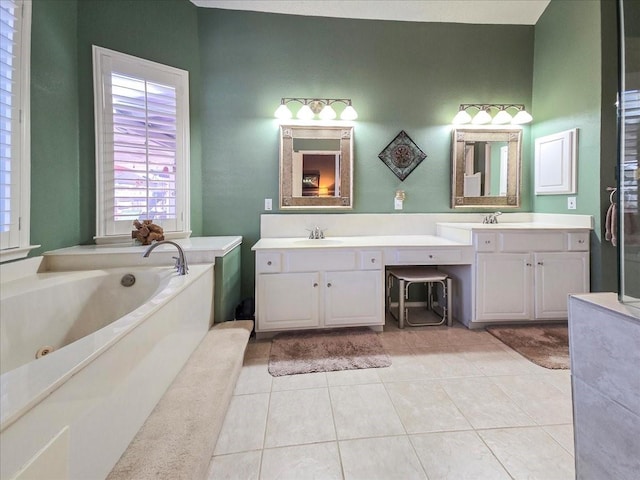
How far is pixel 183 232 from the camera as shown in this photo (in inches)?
102

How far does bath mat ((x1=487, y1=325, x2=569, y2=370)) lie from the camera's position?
2.03m

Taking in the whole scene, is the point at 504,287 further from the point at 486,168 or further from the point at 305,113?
the point at 305,113

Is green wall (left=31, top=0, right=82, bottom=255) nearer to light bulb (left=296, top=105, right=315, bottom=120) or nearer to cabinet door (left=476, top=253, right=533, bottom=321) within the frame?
light bulb (left=296, top=105, right=315, bottom=120)

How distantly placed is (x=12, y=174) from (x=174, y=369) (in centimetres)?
135

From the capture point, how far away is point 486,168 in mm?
3047

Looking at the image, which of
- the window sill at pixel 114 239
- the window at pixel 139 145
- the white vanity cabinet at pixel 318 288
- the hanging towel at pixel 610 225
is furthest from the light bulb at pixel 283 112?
the hanging towel at pixel 610 225

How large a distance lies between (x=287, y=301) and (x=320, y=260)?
0.41 m

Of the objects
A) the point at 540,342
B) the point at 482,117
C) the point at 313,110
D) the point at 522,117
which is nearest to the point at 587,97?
the point at 522,117

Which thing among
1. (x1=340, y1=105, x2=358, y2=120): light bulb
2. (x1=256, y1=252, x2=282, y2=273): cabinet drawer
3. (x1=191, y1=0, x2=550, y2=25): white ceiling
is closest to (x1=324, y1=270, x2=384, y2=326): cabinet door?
(x1=256, y1=252, x2=282, y2=273): cabinet drawer

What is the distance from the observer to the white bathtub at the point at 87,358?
0.66 meters

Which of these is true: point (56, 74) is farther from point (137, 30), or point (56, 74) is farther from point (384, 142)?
point (384, 142)

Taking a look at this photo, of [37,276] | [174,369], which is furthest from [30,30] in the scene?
[174,369]

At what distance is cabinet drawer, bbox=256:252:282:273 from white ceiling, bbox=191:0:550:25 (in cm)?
226

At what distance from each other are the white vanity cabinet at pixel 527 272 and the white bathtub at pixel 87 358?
7.20ft
